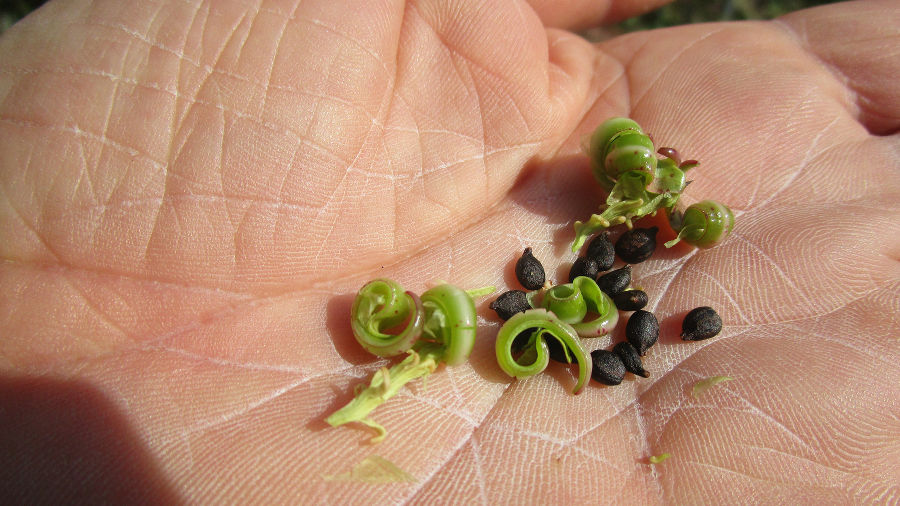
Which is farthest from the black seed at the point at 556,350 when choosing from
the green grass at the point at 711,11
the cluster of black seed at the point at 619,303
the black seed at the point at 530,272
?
the green grass at the point at 711,11

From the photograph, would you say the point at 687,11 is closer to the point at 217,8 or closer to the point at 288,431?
the point at 217,8

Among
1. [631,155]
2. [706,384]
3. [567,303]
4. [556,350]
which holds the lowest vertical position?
[706,384]

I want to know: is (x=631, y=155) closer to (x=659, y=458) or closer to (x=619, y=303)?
(x=619, y=303)

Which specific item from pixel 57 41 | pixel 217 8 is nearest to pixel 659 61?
pixel 217 8

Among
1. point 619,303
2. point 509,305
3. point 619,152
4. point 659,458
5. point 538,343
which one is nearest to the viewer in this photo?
point 659,458

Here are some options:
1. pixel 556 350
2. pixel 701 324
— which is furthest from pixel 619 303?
pixel 556 350

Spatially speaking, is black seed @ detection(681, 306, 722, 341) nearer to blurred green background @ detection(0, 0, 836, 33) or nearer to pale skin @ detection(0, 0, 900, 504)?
pale skin @ detection(0, 0, 900, 504)

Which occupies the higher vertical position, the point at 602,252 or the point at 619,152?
the point at 619,152

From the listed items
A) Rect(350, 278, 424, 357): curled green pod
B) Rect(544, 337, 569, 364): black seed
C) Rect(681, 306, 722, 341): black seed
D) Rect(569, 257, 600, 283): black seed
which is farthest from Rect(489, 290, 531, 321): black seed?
Rect(681, 306, 722, 341): black seed
